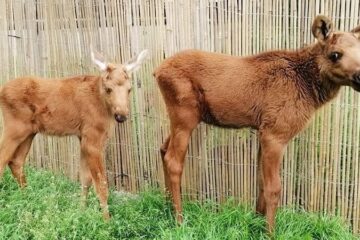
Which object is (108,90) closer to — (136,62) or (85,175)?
(136,62)

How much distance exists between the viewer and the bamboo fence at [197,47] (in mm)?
5484

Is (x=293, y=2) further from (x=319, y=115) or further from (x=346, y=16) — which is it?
(x=319, y=115)

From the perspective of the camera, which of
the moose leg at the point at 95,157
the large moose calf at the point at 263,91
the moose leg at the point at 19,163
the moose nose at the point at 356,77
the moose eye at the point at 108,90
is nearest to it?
the moose nose at the point at 356,77

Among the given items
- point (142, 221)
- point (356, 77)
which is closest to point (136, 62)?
point (142, 221)

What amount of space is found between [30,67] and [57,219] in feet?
10.6

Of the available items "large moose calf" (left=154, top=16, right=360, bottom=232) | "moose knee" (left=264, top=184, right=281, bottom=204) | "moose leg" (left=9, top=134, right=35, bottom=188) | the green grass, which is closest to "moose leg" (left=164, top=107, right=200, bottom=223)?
"large moose calf" (left=154, top=16, right=360, bottom=232)

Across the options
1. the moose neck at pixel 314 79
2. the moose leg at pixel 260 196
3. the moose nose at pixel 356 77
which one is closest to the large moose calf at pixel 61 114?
the moose leg at pixel 260 196

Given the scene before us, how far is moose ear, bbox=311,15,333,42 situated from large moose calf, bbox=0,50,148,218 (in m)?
2.43

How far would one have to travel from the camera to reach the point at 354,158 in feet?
17.8

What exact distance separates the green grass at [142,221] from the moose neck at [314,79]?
1.30 m

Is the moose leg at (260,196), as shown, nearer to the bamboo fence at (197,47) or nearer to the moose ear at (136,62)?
the bamboo fence at (197,47)

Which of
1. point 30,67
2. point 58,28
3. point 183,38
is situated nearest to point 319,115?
point 183,38

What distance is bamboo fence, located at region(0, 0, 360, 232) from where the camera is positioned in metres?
5.48

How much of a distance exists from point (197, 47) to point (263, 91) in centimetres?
119
